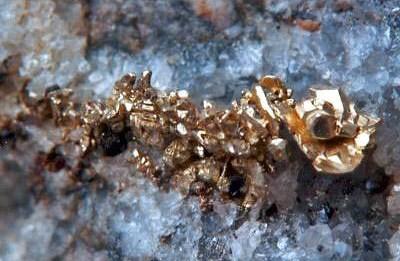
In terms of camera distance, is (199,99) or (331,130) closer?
(331,130)

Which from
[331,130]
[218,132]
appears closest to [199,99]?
[218,132]

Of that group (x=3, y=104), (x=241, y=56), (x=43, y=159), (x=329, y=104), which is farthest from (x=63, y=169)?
(x=329, y=104)

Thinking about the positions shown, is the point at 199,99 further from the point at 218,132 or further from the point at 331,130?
the point at 331,130

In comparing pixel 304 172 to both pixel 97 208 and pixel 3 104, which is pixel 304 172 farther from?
pixel 3 104

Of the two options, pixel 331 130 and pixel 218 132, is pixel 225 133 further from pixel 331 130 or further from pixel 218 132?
pixel 331 130
